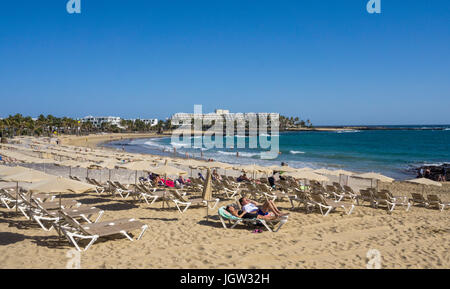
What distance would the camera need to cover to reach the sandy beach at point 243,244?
4.70 meters

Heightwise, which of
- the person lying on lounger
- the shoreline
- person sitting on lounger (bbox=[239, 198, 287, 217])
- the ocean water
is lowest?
the ocean water

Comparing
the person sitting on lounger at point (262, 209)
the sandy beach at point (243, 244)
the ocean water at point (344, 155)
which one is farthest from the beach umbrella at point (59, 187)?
the ocean water at point (344, 155)

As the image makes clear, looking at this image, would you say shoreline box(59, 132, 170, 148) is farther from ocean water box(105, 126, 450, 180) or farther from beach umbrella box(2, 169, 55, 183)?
beach umbrella box(2, 169, 55, 183)

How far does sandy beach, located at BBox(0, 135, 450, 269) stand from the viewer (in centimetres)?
470

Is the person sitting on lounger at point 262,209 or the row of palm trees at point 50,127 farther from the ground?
the row of palm trees at point 50,127

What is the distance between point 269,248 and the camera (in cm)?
543

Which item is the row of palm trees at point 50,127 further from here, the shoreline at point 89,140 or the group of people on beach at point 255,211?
the group of people on beach at point 255,211

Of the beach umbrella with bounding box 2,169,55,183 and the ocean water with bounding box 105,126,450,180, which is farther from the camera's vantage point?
the ocean water with bounding box 105,126,450,180

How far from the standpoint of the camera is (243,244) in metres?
5.68

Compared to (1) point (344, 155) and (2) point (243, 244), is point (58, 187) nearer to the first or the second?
(2) point (243, 244)

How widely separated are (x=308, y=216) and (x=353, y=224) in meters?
1.14

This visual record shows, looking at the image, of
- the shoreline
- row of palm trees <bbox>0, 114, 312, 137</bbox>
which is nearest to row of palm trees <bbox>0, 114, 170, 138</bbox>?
row of palm trees <bbox>0, 114, 312, 137</bbox>

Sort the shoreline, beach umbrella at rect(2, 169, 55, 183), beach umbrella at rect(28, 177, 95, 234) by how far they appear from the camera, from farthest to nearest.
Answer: the shoreline, beach umbrella at rect(2, 169, 55, 183), beach umbrella at rect(28, 177, 95, 234)
